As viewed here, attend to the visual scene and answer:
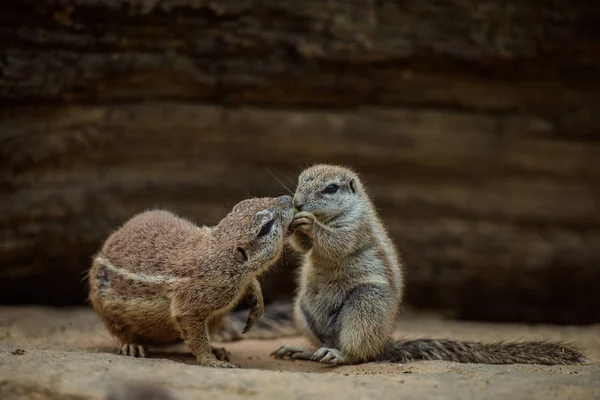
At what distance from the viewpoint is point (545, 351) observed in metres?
5.62

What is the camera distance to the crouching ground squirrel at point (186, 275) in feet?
17.2

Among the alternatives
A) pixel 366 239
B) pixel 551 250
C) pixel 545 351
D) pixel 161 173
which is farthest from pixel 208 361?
pixel 551 250

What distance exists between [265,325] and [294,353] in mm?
1099

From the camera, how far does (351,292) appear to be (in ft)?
19.2

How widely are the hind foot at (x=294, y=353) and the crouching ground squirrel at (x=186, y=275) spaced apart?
43cm

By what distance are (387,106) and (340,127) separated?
21.5 inches

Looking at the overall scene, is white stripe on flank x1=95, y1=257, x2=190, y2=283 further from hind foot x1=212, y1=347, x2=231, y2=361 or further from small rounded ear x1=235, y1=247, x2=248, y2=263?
hind foot x1=212, y1=347, x2=231, y2=361

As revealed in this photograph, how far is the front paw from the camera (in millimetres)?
5765

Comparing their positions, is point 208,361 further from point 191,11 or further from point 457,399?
point 191,11

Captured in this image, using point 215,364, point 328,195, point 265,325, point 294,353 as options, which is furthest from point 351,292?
point 265,325

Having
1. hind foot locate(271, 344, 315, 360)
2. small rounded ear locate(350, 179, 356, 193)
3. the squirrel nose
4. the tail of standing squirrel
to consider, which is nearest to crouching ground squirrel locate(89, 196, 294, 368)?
the squirrel nose

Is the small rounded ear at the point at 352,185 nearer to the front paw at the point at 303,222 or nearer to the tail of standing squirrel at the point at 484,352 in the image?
the front paw at the point at 303,222

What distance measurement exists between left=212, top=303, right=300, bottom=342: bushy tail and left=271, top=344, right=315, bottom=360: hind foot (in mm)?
804

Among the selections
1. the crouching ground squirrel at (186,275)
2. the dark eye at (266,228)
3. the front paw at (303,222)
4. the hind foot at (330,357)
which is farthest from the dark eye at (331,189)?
the hind foot at (330,357)
